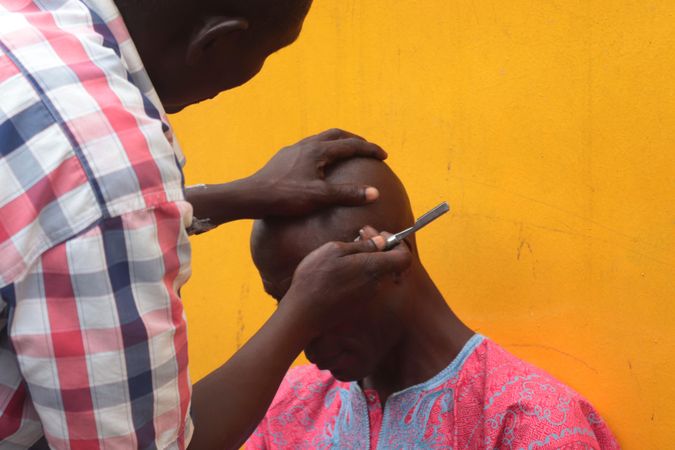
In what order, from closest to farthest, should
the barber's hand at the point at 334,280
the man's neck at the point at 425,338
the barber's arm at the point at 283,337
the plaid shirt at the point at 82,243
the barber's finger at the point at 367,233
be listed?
the plaid shirt at the point at 82,243
the barber's arm at the point at 283,337
the barber's hand at the point at 334,280
the barber's finger at the point at 367,233
the man's neck at the point at 425,338

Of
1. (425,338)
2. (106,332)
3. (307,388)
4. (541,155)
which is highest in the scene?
(106,332)

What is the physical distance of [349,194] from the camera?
1707 millimetres

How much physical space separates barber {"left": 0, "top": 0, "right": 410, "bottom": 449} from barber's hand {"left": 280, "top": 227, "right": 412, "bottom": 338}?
248mm

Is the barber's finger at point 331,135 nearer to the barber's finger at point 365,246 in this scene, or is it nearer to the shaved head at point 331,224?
the shaved head at point 331,224

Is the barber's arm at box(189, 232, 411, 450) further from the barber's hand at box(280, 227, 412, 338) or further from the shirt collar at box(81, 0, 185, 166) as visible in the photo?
the shirt collar at box(81, 0, 185, 166)

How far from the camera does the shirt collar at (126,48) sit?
1155 millimetres

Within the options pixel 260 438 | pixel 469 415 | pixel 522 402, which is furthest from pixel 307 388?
pixel 522 402

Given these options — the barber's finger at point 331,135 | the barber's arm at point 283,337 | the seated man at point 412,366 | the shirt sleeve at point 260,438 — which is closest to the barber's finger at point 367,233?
the seated man at point 412,366

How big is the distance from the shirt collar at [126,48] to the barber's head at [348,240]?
0.57 m

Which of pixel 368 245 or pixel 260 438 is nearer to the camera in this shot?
pixel 368 245

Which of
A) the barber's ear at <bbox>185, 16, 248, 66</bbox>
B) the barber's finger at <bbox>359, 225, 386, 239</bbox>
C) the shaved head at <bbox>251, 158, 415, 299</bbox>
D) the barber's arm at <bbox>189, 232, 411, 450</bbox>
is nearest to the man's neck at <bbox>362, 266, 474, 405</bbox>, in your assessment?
the shaved head at <bbox>251, 158, 415, 299</bbox>

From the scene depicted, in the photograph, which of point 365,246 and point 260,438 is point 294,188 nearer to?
point 365,246

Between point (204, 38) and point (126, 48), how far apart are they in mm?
112

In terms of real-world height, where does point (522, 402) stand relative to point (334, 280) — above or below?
below
